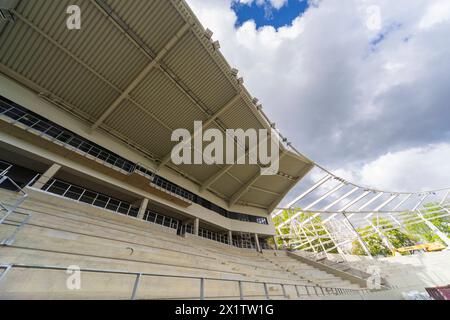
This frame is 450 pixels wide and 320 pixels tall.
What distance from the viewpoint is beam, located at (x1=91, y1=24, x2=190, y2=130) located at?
955cm

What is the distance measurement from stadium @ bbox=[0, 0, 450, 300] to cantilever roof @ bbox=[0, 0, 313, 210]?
2.2 inches

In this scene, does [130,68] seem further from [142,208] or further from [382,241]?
[382,241]

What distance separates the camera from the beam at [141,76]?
9.55m

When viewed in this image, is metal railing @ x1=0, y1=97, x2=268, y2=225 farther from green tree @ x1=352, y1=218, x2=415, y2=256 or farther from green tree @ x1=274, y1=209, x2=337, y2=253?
green tree @ x1=352, y1=218, x2=415, y2=256

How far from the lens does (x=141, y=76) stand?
10.1 m

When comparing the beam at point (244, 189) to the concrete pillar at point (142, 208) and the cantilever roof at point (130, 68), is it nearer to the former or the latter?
the cantilever roof at point (130, 68)

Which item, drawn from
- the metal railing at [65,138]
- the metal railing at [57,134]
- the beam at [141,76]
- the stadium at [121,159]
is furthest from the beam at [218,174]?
the beam at [141,76]

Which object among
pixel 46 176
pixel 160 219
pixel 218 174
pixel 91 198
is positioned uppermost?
pixel 218 174

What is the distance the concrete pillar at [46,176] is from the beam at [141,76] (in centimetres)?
318

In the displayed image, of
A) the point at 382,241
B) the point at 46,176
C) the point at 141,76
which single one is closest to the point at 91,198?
the point at 46,176

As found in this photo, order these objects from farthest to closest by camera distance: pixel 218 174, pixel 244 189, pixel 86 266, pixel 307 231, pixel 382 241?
1. pixel 382 241
2. pixel 307 231
3. pixel 244 189
4. pixel 218 174
5. pixel 86 266

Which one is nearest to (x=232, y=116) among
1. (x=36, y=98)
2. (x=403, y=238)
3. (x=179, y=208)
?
(x=179, y=208)

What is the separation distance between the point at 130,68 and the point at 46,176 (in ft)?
23.6

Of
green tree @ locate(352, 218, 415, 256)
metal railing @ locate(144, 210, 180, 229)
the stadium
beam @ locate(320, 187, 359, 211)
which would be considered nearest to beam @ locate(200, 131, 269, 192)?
the stadium
